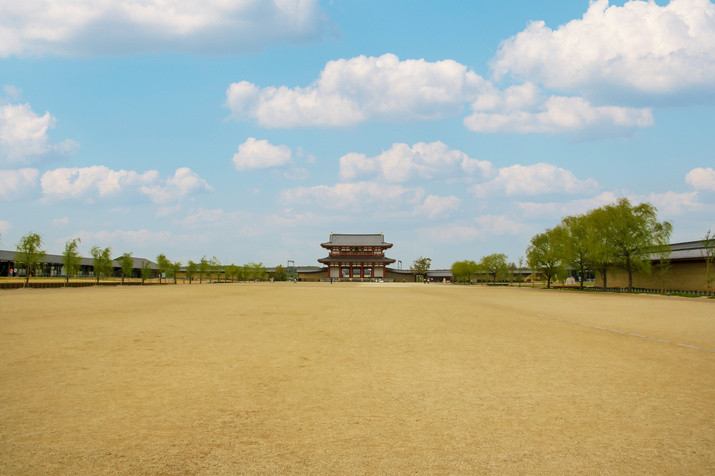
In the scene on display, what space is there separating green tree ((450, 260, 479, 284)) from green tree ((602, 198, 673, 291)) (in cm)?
4944

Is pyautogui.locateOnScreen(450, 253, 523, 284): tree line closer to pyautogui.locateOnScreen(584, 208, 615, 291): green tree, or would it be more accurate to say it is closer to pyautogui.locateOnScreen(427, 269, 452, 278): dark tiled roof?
pyautogui.locateOnScreen(427, 269, 452, 278): dark tiled roof

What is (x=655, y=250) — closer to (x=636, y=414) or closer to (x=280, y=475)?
(x=636, y=414)

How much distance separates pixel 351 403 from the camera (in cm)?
625

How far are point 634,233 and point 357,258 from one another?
67386 millimetres

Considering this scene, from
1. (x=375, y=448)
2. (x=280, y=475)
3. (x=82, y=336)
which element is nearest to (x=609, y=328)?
(x=375, y=448)

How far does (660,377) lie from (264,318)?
12.7 meters

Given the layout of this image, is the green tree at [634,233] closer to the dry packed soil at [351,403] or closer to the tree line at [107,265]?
the dry packed soil at [351,403]

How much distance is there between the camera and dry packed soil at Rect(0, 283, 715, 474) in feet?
14.4

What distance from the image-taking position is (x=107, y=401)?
616cm

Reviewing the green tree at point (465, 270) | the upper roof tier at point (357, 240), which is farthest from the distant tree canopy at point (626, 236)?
the upper roof tier at point (357, 240)

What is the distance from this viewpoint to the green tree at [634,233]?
44.4m

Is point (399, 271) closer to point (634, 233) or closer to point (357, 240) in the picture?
point (357, 240)

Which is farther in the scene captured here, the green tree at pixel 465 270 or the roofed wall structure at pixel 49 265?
the green tree at pixel 465 270

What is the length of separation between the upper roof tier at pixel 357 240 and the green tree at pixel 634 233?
65.1 m
